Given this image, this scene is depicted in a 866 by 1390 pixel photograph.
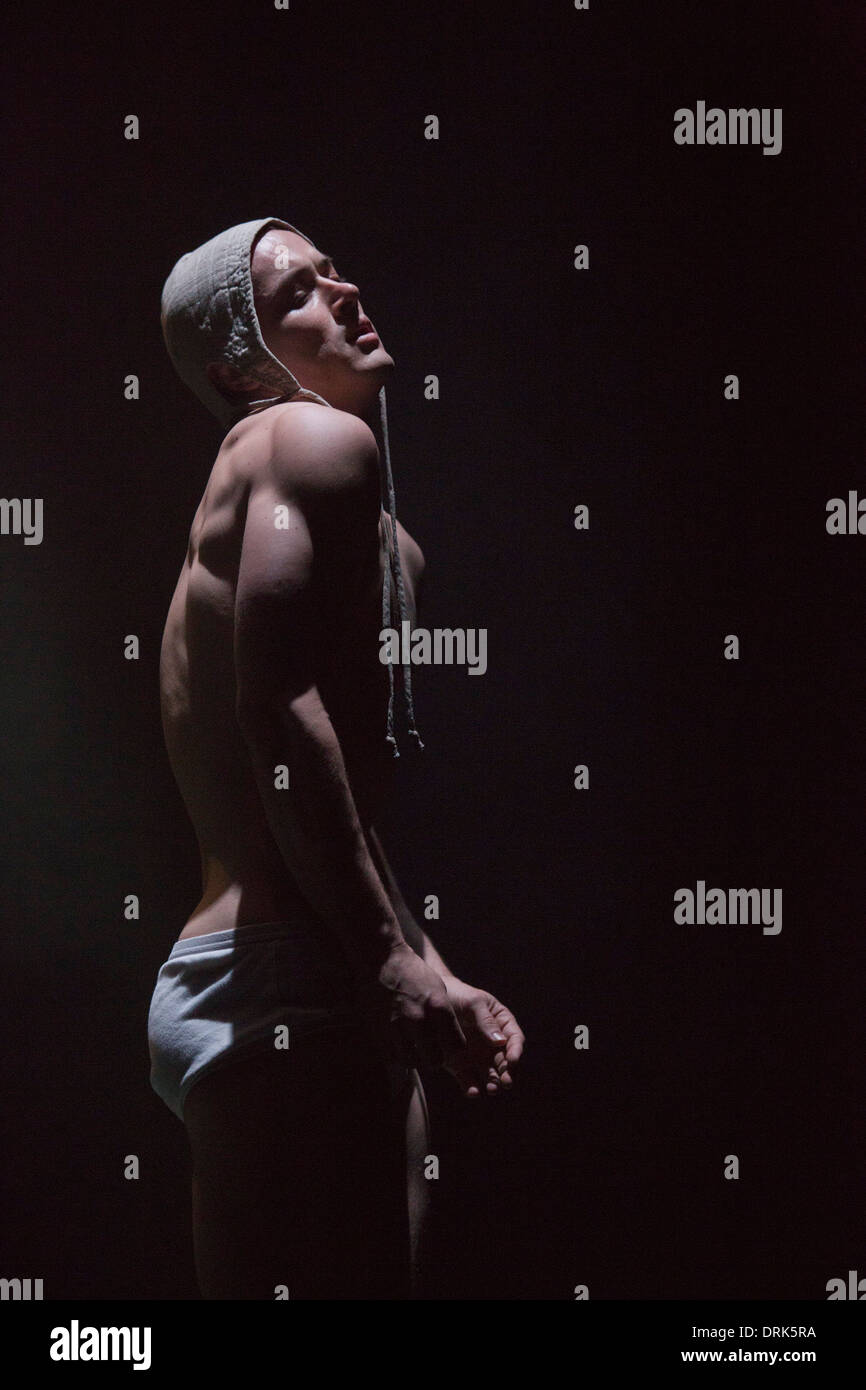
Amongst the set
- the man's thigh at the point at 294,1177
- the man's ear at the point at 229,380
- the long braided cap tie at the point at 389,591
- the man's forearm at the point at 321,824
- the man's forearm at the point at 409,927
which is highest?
the man's ear at the point at 229,380

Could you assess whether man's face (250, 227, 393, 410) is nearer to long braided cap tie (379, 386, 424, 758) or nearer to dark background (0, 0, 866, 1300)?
long braided cap tie (379, 386, 424, 758)

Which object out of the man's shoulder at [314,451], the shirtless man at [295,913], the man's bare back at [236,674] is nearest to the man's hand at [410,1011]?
the shirtless man at [295,913]

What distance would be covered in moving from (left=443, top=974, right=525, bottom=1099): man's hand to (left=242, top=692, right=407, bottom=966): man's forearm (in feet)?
0.91

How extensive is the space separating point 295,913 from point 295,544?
460 millimetres

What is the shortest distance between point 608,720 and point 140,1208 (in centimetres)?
119

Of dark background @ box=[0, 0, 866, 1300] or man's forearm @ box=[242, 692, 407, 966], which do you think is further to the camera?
dark background @ box=[0, 0, 866, 1300]

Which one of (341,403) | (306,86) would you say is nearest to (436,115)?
(306,86)

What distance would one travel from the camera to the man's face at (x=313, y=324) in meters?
1.65

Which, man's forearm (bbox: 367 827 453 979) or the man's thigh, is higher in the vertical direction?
man's forearm (bbox: 367 827 453 979)

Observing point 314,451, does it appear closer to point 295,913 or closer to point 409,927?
point 295,913

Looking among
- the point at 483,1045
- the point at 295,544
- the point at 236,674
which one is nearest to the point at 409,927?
the point at 483,1045

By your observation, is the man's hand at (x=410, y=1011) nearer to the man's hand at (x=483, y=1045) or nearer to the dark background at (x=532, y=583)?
the man's hand at (x=483, y=1045)

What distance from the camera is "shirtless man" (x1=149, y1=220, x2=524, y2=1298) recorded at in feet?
4.68

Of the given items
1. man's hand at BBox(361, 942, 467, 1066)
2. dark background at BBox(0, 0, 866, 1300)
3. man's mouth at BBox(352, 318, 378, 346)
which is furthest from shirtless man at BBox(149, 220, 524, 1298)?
dark background at BBox(0, 0, 866, 1300)
